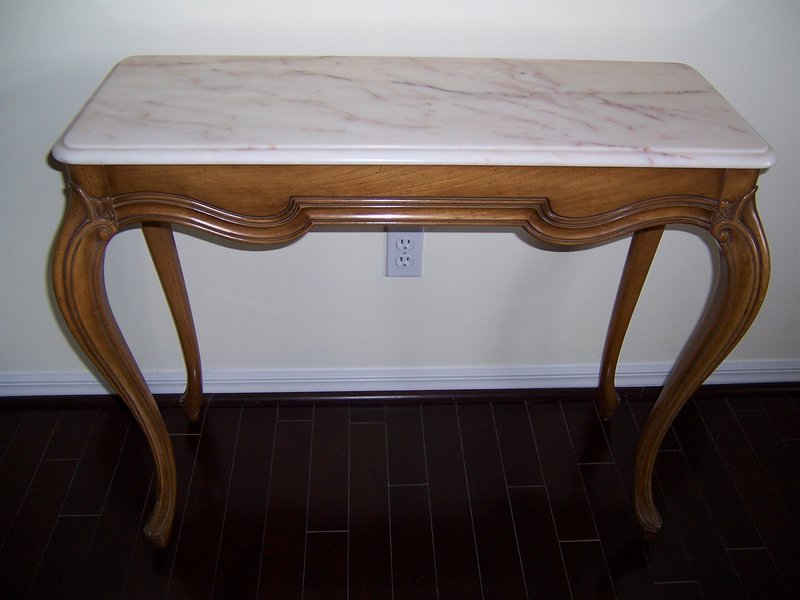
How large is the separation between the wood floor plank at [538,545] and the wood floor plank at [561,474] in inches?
0.9

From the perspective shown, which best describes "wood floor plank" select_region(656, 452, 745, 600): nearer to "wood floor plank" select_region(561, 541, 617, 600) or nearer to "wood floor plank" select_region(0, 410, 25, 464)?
"wood floor plank" select_region(561, 541, 617, 600)

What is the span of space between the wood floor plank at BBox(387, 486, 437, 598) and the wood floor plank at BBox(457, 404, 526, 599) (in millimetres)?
104

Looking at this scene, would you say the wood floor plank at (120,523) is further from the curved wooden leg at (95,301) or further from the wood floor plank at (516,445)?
the wood floor plank at (516,445)

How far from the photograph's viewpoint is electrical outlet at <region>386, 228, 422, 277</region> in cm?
143

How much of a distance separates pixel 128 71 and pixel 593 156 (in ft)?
2.45

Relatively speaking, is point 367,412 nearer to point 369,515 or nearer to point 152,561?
point 369,515

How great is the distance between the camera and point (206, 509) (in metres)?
1.49

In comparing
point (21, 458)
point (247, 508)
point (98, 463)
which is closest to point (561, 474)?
point (247, 508)

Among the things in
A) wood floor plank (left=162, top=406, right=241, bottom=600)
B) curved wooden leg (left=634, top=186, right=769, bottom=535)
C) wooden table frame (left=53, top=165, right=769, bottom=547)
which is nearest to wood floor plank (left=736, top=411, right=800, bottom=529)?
curved wooden leg (left=634, top=186, right=769, bottom=535)

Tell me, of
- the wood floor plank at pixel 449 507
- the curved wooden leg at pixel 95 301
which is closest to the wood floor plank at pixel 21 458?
the curved wooden leg at pixel 95 301

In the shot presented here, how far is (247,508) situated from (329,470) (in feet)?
0.64

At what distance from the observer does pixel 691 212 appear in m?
1.04

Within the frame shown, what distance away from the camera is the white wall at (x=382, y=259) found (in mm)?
1209

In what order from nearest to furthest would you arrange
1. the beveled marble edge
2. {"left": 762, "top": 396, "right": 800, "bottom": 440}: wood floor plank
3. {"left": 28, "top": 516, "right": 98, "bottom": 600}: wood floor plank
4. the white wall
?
the beveled marble edge
the white wall
{"left": 28, "top": 516, "right": 98, "bottom": 600}: wood floor plank
{"left": 762, "top": 396, "right": 800, "bottom": 440}: wood floor plank
